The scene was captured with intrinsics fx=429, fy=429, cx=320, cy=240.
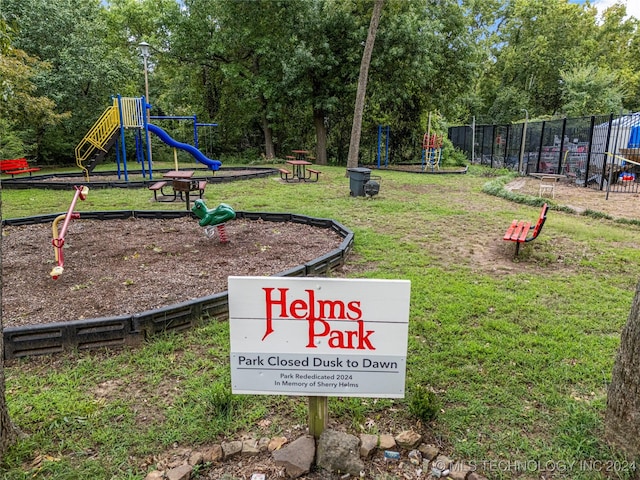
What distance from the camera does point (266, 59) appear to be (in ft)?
57.4

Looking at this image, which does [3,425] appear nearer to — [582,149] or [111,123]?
[111,123]

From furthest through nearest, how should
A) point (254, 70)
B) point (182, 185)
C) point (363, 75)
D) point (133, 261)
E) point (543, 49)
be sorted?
1. point (543, 49)
2. point (254, 70)
3. point (363, 75)
4. point (182, 185)
5. point (133, 261)

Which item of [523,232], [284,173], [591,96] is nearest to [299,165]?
[284,173]

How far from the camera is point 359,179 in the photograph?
9383 millimetres

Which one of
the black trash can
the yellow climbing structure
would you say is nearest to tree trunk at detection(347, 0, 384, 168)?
the black trash can

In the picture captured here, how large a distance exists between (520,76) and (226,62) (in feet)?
85.7

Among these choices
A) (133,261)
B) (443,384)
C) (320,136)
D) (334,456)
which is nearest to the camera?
(334,456)

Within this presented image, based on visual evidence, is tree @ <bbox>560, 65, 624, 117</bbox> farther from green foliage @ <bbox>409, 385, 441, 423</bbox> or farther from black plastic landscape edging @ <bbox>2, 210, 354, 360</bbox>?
green foliage @ <bbox>409, 385, 441, 423</bbox>

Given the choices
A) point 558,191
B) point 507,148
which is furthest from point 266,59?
point 558,191

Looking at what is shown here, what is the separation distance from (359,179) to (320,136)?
9760 millimetres

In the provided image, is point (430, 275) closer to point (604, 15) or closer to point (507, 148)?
point (507, 148)

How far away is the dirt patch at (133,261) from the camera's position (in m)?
3.65

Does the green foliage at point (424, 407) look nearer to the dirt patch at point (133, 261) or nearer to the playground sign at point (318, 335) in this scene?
the playground sign at point (318, 335)

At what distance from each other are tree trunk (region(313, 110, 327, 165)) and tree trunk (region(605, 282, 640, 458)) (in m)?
17.0
